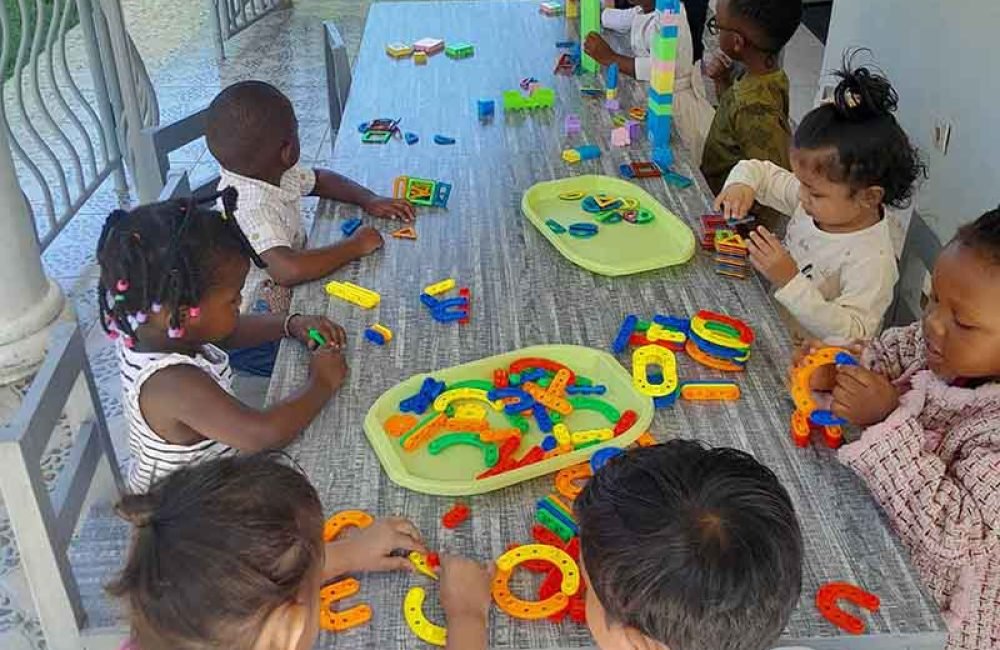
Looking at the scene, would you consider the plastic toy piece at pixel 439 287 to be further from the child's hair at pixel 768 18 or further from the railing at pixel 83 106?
the railing at pixel 83 106

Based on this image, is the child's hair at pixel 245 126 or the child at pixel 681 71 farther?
the child at pixel 681 71

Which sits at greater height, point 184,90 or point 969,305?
point 969,305

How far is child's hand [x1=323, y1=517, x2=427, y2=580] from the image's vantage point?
3.65 feet

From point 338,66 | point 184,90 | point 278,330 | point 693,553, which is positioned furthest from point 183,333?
point 184,90

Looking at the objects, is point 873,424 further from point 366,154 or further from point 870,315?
point 366,154

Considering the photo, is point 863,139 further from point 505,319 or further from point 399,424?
point 399,424

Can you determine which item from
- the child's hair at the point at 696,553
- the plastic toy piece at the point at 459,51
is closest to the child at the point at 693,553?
the child's hair at the point at 696,553

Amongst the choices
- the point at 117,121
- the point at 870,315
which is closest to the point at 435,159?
the point at 870,315

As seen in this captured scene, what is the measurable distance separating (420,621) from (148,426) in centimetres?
61

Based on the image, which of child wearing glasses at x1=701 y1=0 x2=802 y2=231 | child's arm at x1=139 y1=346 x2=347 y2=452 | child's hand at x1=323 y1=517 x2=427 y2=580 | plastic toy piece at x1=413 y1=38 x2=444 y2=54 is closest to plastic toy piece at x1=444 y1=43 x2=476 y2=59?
plastic toy piece at x1=413 y1=38 x2=444 y2=54

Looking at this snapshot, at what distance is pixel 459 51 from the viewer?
271 centimetres

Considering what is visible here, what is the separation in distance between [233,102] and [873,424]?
1.36 meters

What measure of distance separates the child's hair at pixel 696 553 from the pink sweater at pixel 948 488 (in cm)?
32

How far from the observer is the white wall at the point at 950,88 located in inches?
86.0
